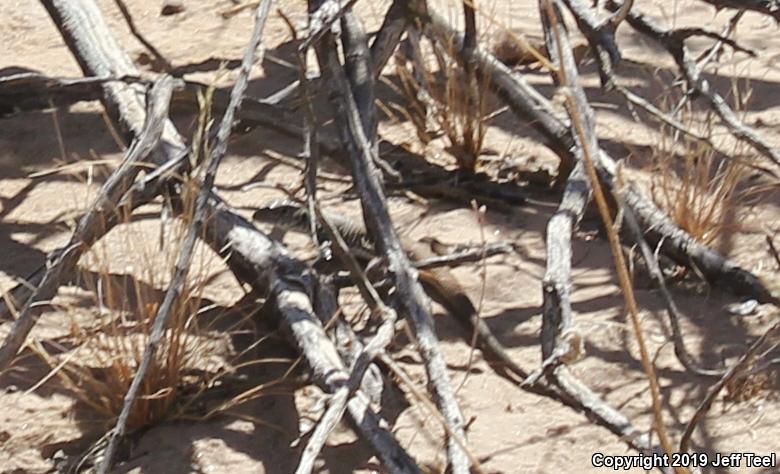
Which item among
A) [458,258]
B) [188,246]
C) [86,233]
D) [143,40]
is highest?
[188,246]

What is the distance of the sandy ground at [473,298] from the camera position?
112 inches

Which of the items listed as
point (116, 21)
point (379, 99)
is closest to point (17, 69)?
point (116, 21)

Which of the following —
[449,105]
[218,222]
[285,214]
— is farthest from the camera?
[449,105]

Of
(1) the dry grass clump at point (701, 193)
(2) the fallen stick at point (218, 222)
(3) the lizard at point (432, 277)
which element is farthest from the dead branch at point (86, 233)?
(1) the dry grass clump at point (701, 193)

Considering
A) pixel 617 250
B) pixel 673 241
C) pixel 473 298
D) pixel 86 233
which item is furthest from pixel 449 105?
pixel 617 250

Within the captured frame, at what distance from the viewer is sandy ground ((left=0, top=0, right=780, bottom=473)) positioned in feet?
9.34

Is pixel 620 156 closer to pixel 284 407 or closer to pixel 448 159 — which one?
pixel 448 159

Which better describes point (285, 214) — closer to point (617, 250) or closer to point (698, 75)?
point (698, 75)

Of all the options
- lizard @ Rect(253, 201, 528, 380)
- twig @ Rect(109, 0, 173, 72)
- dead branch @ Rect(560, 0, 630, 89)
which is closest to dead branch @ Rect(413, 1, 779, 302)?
dead branch @ Rect(560, 0, 630, 89)

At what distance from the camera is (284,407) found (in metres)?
2.98

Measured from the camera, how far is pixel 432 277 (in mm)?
3205

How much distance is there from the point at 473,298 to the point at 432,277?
0.19 m

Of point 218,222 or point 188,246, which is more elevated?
point 188,246

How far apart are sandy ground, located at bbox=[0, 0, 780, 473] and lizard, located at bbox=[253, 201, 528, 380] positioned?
0.15 ft
